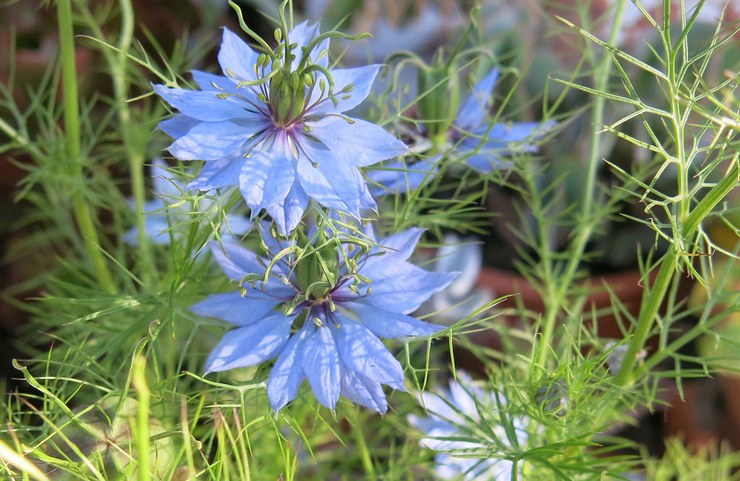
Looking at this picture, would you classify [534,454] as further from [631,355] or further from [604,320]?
[604,320]

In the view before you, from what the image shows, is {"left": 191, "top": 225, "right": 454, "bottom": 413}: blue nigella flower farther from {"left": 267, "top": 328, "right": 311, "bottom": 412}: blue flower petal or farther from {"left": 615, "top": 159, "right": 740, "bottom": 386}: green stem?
{"left": 615, "top": 159, "right": 740, "bottom": 386}: green stem

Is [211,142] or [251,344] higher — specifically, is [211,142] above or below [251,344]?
above

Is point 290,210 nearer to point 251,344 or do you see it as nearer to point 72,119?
point 251,344

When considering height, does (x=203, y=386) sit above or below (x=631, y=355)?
below

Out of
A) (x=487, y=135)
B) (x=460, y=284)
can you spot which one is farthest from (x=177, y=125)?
(x=460, y=284)

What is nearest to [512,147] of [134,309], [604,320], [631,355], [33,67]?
[631,355]

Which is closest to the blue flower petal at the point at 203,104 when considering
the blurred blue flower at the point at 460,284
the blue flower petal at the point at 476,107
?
the blue flower petal at the point at 476,107
